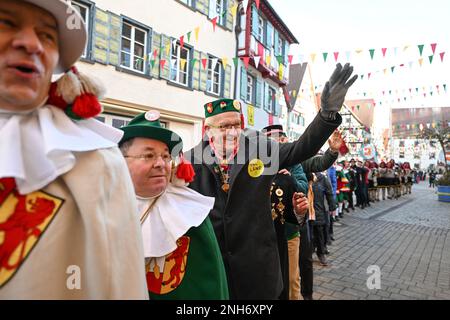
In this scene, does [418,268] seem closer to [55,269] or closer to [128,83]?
[55,269]

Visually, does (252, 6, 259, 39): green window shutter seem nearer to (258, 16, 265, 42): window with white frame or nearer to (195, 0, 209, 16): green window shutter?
(258, 16, 265, 42): window with white frame

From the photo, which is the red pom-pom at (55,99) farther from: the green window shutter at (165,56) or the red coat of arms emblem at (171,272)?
the green window shutter at (165,56)

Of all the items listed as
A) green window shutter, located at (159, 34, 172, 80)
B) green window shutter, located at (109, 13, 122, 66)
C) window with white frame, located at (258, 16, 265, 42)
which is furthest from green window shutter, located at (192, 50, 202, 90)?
window with white frame, located at (258, 16, 265, 42)

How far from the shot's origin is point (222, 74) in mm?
12812

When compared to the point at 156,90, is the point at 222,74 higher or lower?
higher

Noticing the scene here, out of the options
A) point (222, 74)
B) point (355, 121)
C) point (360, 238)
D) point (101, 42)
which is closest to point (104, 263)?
point (360, 238)

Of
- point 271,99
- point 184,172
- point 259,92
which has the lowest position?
point 184,172

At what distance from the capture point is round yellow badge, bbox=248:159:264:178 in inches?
86.5

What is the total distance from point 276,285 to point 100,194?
1.56 meters

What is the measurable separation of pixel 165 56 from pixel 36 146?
10.1 meters

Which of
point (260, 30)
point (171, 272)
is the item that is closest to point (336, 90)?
point (171, 272)

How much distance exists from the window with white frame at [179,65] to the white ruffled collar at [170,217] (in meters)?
9.22

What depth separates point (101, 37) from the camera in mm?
8391

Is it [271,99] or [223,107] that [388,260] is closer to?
[223,107]
